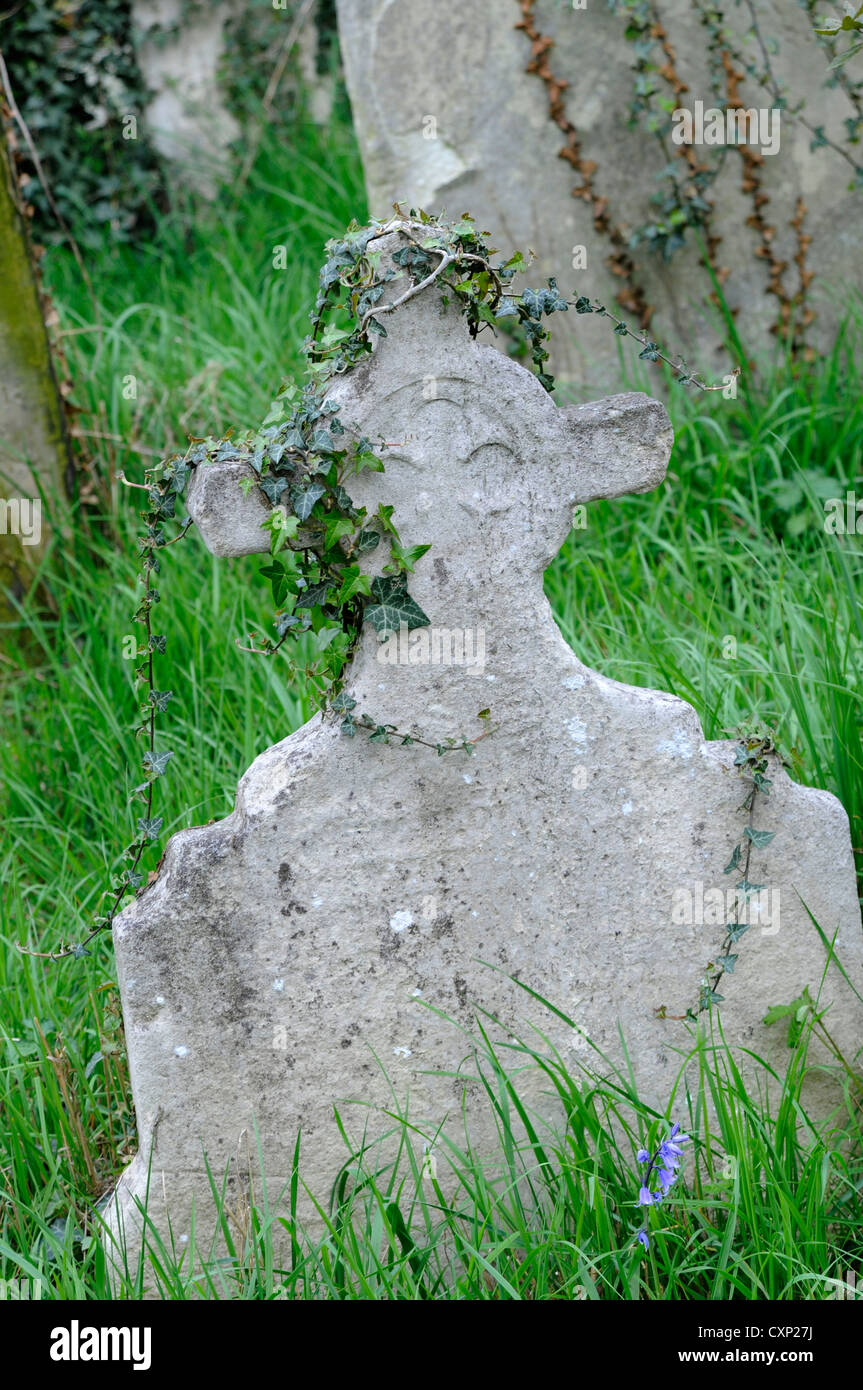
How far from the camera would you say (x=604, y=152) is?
12.1ft

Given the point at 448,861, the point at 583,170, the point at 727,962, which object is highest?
the point at 583,170

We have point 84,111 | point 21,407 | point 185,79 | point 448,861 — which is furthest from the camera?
point 185,79

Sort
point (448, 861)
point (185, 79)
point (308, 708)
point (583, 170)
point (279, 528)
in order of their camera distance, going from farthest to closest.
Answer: point (185, 79) → point (583, 170) → point (308, 708) → point (448, 861) → point (279, 528)

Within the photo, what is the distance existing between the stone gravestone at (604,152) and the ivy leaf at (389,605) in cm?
207

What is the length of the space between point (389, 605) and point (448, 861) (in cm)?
38

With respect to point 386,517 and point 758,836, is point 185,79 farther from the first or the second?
point 758,836

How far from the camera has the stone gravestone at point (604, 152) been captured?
139 inches

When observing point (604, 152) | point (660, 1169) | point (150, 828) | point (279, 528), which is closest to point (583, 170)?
point (604, 152)

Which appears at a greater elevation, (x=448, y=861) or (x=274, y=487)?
(x=274, y=487)

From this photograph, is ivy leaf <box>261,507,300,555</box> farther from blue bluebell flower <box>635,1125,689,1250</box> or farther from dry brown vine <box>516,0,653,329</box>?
dry brown vine <box>516,0,653,329</box>

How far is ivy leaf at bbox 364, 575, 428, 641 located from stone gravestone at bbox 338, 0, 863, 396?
81.7 inches

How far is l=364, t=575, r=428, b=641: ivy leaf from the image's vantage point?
5.87ft

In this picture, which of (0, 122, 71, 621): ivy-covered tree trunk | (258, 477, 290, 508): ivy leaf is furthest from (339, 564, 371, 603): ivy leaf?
(0, 122, 71, 621): ivy-covered tree trunk
